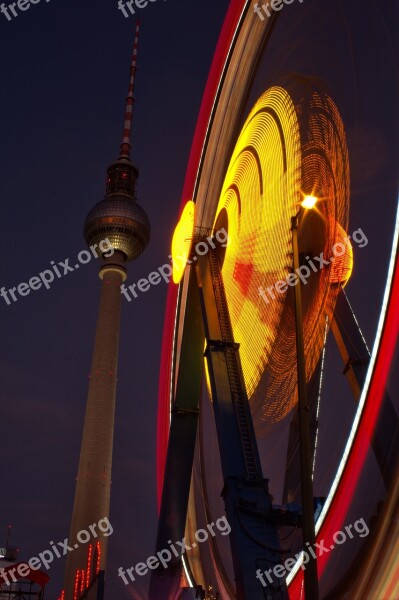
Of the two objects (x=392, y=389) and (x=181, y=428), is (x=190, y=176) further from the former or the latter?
(x=392, y=389)

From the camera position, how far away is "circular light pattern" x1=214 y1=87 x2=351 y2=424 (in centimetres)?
958

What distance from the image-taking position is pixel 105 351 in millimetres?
36438

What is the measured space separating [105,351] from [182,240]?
24222 mm

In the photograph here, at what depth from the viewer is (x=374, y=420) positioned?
285 inches

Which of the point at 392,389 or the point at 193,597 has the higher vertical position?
the point at 392,389

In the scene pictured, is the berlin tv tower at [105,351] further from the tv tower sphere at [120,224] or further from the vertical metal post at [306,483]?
the vertical metal post at [306,483]

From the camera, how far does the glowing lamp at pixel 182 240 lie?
12.6 metres

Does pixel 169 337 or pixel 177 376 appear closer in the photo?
pixel 177 376

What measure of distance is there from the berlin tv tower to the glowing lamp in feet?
47.3

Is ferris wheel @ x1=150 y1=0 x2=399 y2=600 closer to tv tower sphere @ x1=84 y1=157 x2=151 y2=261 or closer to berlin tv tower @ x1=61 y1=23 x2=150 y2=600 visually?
berlin tv tower @ x1=61 y1=23 x2=150 y2=600

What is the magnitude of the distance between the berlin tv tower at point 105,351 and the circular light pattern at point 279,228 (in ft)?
50.9

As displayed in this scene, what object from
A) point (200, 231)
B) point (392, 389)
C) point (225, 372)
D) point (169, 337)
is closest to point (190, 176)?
point (200, 231)

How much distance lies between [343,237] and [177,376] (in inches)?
186

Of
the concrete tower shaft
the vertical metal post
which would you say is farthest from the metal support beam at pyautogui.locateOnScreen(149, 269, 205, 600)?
the concrete tower shaft
